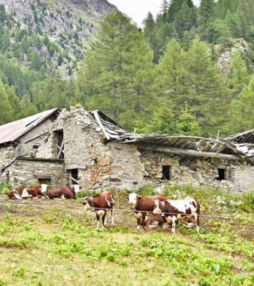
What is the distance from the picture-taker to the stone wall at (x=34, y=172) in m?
19.0

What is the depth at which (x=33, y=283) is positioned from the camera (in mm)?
6336

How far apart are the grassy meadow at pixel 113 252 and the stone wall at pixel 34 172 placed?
20.2ft

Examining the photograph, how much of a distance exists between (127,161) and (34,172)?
15.9 ft

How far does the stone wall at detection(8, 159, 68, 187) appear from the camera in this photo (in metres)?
19.0

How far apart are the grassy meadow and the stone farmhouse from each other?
4652mm

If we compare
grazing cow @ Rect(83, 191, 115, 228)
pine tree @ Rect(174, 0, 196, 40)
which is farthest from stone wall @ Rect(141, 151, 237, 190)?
pine tree @ Rect(174, 0, 196, 40)

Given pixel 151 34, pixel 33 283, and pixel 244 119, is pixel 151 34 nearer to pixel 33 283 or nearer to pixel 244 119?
pixel 244 119

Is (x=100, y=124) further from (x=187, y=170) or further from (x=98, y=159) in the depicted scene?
(x=187, y=170)

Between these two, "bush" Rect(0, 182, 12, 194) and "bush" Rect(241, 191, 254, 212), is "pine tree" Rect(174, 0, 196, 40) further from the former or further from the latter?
"bush" Rect(0, 182, 12, 194)

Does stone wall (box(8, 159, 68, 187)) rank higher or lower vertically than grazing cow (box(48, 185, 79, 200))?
higher

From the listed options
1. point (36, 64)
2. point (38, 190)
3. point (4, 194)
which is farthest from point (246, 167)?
point (36, 64)

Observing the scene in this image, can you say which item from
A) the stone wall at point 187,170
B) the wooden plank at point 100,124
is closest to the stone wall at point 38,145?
the wooden plank at point 100,124

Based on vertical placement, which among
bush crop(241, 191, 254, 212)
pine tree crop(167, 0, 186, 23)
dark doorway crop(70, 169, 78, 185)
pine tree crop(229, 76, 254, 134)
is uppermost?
pine tree crop(167, 0, 186, 23)

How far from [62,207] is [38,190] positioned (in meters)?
2.73
